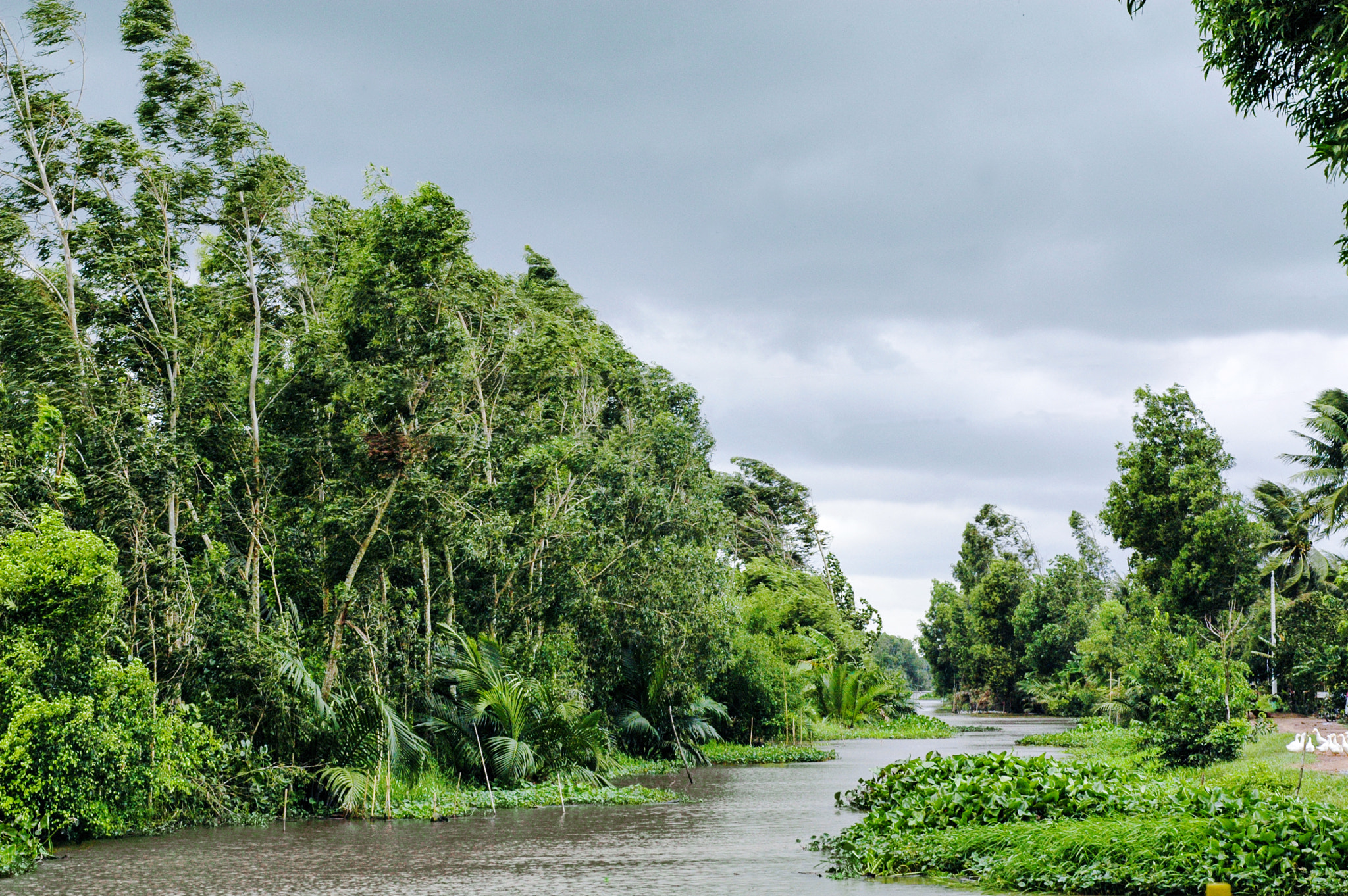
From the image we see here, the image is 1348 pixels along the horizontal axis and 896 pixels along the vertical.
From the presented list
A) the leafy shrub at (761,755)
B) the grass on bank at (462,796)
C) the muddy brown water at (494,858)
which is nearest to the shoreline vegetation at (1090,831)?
the muddy brown water at (494,858)

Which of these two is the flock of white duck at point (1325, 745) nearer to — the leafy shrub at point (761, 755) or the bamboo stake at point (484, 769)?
the bamboo stake at point (484, 769)

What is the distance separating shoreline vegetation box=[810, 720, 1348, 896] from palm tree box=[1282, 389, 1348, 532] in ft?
80.2

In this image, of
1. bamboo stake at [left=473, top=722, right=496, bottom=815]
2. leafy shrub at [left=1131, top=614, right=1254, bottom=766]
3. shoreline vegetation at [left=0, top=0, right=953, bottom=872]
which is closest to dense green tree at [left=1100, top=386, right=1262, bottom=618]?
leafy shrub at [left=1131, top=614, right=1254, bottom=766]

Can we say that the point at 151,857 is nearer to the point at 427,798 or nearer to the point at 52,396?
the point at 427,798

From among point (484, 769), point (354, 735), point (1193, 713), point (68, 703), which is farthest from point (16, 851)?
point (1193, 713)

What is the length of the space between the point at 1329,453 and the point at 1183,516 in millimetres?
5934

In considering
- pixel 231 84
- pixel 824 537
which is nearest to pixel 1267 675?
pixel 824 537

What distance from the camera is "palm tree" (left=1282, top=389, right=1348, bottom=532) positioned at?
36125mm

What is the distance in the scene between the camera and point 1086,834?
972 centimetres

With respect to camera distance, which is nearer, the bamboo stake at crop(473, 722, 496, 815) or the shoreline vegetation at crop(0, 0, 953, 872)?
the shoreline vegetation at crop(0, 0, 953, 872)

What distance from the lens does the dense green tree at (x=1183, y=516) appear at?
39.4 meters

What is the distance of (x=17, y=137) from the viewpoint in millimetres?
16672

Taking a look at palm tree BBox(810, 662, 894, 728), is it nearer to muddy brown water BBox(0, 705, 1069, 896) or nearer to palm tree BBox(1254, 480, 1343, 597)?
palm tree BBox(1254, 480, 1343, 597)

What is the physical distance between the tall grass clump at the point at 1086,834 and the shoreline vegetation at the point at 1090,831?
1cm
